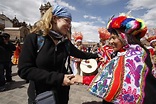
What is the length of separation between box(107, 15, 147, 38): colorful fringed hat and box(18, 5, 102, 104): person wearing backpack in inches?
21.6

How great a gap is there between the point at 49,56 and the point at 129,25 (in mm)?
942

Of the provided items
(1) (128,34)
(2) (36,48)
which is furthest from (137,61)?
(2) (36,48)

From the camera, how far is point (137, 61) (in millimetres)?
1567

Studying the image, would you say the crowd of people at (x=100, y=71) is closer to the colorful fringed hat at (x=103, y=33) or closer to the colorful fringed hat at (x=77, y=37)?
the colorful fringed hat at (x=103, y=33)

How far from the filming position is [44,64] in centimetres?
160

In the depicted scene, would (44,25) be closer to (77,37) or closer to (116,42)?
(116,42)

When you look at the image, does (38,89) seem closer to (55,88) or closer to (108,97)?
(55,88)

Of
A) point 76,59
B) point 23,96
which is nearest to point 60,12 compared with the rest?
point 23,96

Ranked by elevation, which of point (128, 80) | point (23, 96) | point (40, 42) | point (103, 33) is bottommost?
point (23, 96)

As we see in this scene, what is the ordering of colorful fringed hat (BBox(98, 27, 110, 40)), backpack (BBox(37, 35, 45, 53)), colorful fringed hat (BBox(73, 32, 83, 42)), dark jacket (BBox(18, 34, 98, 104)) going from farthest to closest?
colorful fringed hat (BBox(73, 32, 83, 42)) → colorful fringed hat (BBox(98, 27, 110, 40)) → backpack (BBox(37, 35, 45, 53)) → dark jacket (BBox(18, 34, 98, 104))

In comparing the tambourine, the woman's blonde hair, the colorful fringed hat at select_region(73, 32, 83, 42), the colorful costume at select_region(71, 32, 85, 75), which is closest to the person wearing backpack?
the woman's blonde hair

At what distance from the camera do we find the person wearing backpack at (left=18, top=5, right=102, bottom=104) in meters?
1.50

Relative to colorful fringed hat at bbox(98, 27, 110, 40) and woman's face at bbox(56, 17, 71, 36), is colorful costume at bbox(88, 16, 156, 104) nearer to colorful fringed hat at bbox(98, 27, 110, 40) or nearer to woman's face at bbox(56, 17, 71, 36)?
woman's face at bbox(56, 17, 71, 36)

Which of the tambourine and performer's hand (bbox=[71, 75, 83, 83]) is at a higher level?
performer's hand (bbox=[71, 75, 83, 83])
